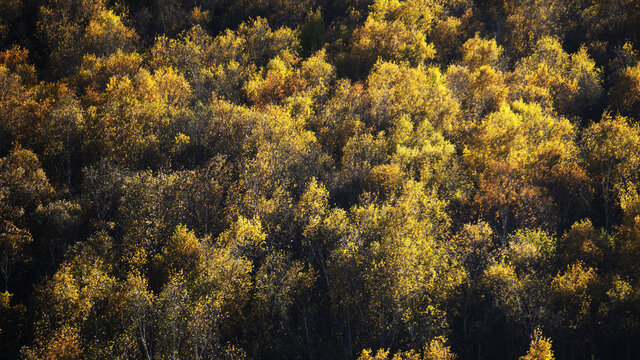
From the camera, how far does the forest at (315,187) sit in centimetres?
3756

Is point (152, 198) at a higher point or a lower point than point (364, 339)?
higher

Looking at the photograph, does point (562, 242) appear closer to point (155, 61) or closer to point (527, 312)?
point (527, 312)

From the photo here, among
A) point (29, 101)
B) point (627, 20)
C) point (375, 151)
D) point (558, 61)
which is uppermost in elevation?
point (627, 20)

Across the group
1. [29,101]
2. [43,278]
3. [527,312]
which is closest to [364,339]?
[527,312]

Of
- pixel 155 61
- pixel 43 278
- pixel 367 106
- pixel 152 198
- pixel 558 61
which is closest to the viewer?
pixel 43 278

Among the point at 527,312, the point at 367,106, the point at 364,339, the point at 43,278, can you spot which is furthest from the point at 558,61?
the point at 43,278

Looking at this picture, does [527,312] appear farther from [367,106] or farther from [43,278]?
[43,278]

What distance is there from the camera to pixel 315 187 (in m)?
50.9

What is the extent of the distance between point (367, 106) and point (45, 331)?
54.3 meters

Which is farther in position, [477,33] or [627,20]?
[477,33]

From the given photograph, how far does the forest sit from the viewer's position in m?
37.6

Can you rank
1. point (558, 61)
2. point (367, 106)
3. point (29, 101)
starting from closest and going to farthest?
point (29, 101) < point (367, 106) < point (558, 61)

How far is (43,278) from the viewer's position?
39562 millimetres

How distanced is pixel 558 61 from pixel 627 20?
20.7 m
